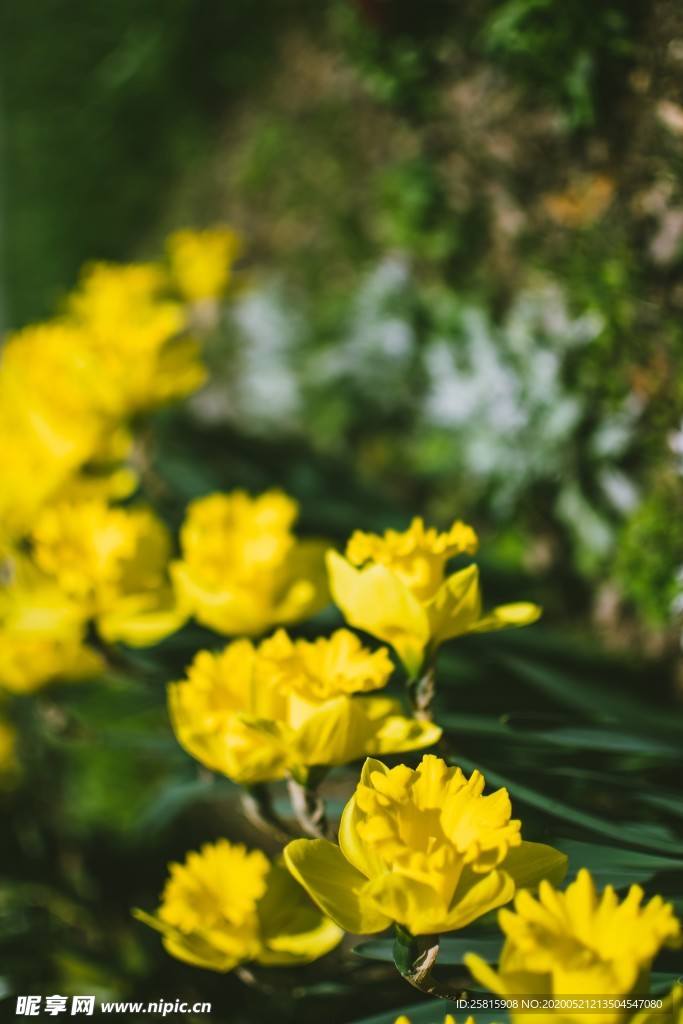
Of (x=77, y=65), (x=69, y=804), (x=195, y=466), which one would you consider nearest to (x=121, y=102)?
(x=77, y=65)

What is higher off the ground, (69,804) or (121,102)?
(121,102)

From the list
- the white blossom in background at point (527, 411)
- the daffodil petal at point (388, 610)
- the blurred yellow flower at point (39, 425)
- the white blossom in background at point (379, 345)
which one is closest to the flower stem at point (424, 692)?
the daffodil petal at point (388, 610)

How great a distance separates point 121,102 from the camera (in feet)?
7.27

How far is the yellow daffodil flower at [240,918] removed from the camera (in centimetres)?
62

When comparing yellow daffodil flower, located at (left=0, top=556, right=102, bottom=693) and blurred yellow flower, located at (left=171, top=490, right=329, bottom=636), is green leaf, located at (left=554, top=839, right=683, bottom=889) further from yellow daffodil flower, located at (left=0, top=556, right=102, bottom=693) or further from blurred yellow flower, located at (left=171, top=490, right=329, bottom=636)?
yellow daffodil flower, located at (left=0, top=556, right=102, bottom=693)

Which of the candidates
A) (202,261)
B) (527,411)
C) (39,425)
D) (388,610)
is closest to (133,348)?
(39,425)

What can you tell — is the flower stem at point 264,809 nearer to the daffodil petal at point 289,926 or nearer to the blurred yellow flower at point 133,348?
the daffodil petal at point 289,926

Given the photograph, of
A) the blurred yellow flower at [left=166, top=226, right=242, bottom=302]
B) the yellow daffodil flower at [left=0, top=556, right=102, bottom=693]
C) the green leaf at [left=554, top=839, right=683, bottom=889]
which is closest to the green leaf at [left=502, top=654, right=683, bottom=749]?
the green leaf at [left=554, top=839, right=683, bottom=889]

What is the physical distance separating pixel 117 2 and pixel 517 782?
Answer: 7.18ft

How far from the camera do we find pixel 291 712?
0.57 metres

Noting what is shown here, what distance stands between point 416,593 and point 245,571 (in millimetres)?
209

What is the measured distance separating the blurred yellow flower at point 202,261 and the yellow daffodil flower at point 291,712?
0.72m

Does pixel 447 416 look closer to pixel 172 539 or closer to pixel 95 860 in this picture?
pixel 172 539

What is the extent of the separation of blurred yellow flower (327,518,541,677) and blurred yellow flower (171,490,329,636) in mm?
153
